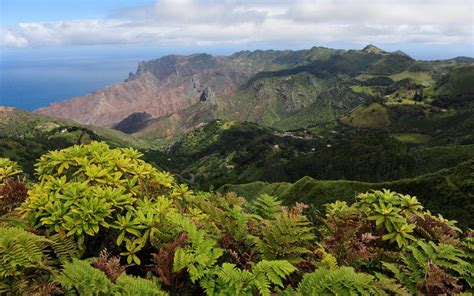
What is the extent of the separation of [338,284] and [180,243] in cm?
353

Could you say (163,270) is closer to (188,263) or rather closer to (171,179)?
(188,263)

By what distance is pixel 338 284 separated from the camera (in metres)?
7.73

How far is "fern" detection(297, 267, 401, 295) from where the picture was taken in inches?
302

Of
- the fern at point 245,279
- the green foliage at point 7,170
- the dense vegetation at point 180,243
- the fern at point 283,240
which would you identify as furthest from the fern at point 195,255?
the green foliage at point 7,170

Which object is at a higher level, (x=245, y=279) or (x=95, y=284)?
(x=95, y=284)

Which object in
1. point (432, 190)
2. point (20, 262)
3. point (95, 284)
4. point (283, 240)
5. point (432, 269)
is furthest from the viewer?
point (432, 190)

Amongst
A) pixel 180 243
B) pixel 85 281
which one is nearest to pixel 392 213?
pixel 180 243

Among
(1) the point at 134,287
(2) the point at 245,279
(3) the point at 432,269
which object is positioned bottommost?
(3) the point at 432,269

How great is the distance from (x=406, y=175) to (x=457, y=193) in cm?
8582

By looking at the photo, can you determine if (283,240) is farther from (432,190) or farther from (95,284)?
(432,190)

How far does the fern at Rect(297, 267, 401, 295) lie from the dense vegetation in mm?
23

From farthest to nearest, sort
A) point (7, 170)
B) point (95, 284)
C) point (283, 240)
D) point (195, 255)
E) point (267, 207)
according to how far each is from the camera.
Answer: point (267, 207), point (7, 170), point (283, 240), point (195, 255), point (95, 284)

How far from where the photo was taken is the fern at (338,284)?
7680 millimetres

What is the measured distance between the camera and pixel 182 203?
42.2 feet
